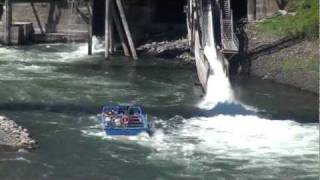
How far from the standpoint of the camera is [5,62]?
53.8 meters

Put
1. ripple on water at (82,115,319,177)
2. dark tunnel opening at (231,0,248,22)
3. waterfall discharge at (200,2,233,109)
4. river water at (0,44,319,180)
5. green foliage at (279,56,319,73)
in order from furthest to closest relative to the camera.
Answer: dark tunnel opening at (231,0,248,22)
green foliage at (279,56,319,73)
waterfall discharge at (200,2,233,109)
ripple on water at (82,115,319,177)
river water at (0,44,319,180)

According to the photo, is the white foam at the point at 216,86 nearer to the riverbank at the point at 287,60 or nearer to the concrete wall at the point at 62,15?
the riverbank at the point at 287,60

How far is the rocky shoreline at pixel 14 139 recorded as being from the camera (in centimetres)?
3103

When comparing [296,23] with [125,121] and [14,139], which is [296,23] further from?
[14,139]

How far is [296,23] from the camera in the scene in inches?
2135

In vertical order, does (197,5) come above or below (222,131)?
above

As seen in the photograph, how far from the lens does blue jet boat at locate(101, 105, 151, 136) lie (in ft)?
112

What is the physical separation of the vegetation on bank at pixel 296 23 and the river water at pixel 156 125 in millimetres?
6262

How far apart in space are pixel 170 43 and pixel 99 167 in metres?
29.3

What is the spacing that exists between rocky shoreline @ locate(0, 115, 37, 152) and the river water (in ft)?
1.61

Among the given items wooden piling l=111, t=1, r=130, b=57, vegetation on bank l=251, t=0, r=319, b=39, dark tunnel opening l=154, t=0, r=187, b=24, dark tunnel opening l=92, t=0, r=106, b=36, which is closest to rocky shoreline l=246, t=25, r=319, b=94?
vegetation on bank l=251, t=0, r=319, b=39

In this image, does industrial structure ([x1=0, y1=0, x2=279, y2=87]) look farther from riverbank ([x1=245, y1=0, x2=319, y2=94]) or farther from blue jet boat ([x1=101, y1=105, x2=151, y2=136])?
blue jet boat ([x1=101, y1=105, x2=151, y2=136])

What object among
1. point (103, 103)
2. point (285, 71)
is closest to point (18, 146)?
point (103, 103)

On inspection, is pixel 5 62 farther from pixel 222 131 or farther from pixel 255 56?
pixel 222 131
